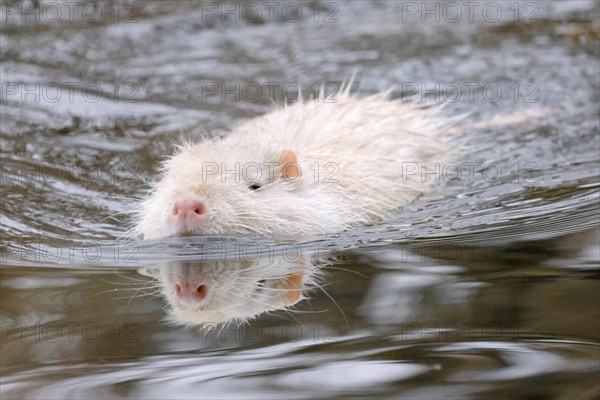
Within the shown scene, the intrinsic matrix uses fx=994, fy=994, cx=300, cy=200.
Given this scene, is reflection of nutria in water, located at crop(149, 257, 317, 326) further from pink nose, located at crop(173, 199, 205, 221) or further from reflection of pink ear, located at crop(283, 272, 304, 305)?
pink nose, located at crop(173, 199, 205, 221)

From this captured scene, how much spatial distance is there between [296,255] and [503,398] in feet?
6.35

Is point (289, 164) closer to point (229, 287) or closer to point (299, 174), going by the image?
point (299, 174)

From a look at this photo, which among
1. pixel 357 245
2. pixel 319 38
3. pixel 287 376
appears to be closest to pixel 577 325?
pixel 287 376

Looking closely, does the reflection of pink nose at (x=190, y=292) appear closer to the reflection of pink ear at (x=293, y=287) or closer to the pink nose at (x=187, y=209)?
the reflection of pink ear at (x=293, y=287)

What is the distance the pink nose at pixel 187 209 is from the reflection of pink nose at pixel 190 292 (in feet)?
1.80

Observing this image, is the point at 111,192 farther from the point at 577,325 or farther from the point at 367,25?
the point at 367,25

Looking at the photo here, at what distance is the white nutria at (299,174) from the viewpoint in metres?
4.93

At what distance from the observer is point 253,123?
6902 millimetres

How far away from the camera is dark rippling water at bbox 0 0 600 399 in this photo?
3.30 meters

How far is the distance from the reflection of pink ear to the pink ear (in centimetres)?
107

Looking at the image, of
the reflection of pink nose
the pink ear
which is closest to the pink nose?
the reflection of pink nose

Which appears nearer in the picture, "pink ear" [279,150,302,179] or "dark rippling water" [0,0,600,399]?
"dark rippling water" [0,0,600,399]

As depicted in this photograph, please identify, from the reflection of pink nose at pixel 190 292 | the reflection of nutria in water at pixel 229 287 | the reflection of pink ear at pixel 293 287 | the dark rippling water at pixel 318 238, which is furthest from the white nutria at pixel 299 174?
the reflection of pink ear at pixel 293 287

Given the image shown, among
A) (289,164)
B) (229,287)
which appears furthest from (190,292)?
(289,164)
